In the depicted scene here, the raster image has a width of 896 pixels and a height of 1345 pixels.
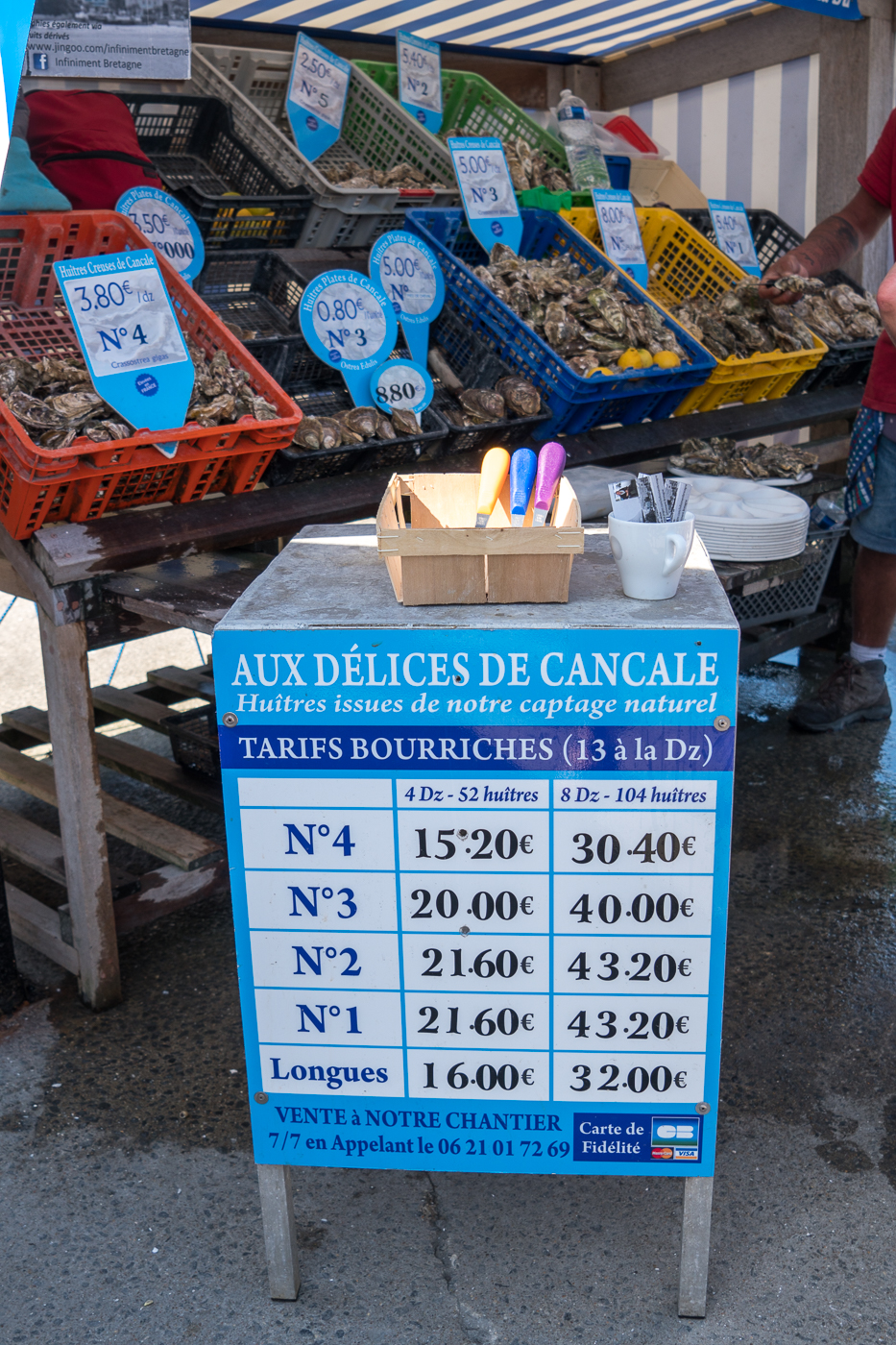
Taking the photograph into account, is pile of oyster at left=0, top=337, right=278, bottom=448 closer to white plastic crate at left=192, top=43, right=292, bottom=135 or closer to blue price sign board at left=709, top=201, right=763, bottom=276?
white plastic crate at left=192, top=43, right=292, bottom=135

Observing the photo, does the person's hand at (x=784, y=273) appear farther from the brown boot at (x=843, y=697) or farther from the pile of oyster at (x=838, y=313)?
the brown boot at (x=843, y=697)

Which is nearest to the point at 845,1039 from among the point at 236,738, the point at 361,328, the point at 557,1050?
the point at 557,1050

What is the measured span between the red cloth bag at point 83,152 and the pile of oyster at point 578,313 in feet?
3.58

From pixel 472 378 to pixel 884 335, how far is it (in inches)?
56.4

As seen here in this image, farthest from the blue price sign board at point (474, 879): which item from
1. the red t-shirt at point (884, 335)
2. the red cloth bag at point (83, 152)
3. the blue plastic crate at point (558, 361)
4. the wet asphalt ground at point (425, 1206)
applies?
the red t-shirt at point (884, 335)

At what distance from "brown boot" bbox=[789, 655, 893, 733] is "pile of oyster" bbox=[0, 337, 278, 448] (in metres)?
2.45

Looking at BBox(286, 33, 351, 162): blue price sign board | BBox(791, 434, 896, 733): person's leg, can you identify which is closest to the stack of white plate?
BBox(791, 434, 896, 733): person's leg

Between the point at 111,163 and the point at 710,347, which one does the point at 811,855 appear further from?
the point at 111,163

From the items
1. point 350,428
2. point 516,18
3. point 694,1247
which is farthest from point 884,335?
point 694,1247

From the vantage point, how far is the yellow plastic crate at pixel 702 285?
12.5 ft

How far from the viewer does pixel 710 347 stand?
381 cm

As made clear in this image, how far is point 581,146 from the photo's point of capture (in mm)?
4535

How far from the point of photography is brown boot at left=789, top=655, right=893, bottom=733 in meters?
4.06

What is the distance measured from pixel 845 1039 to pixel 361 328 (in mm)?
2250
